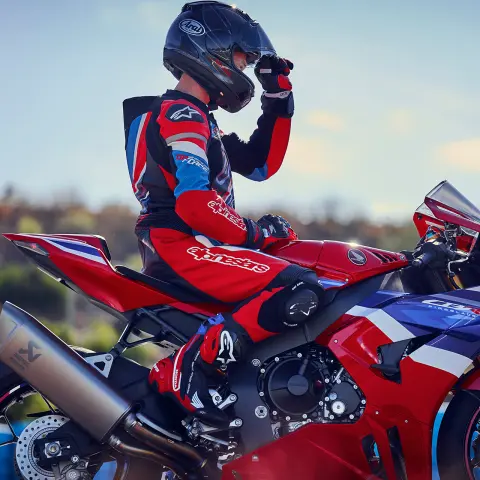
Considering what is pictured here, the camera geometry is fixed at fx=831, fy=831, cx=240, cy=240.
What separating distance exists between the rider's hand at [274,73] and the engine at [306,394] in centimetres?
159

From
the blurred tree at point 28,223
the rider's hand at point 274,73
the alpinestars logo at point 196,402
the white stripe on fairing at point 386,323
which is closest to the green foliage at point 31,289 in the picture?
the blurred tree at point 28,223

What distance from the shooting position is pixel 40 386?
3697mm

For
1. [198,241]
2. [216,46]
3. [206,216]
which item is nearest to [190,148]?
[206,216]

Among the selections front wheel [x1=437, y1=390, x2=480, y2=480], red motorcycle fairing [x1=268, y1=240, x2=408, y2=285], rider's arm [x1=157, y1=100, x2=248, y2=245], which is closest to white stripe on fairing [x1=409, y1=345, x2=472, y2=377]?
front wheel [x1=437, y1=390, x2=480, y2=480]

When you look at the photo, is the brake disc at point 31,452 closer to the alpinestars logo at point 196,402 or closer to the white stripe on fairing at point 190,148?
the alpinestars logo at point 196,402

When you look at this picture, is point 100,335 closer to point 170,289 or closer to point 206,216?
point 170,289

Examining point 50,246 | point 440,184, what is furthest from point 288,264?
point 50,246

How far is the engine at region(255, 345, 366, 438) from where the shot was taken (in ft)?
12.1

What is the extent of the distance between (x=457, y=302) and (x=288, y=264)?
0.78 m

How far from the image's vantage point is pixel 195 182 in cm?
376

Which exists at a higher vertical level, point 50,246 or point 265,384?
point 50,246

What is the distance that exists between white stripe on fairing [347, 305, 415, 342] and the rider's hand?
144 cm

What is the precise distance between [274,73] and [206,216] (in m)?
1.16

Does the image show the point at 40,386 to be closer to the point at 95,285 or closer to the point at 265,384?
the point at 95,285
